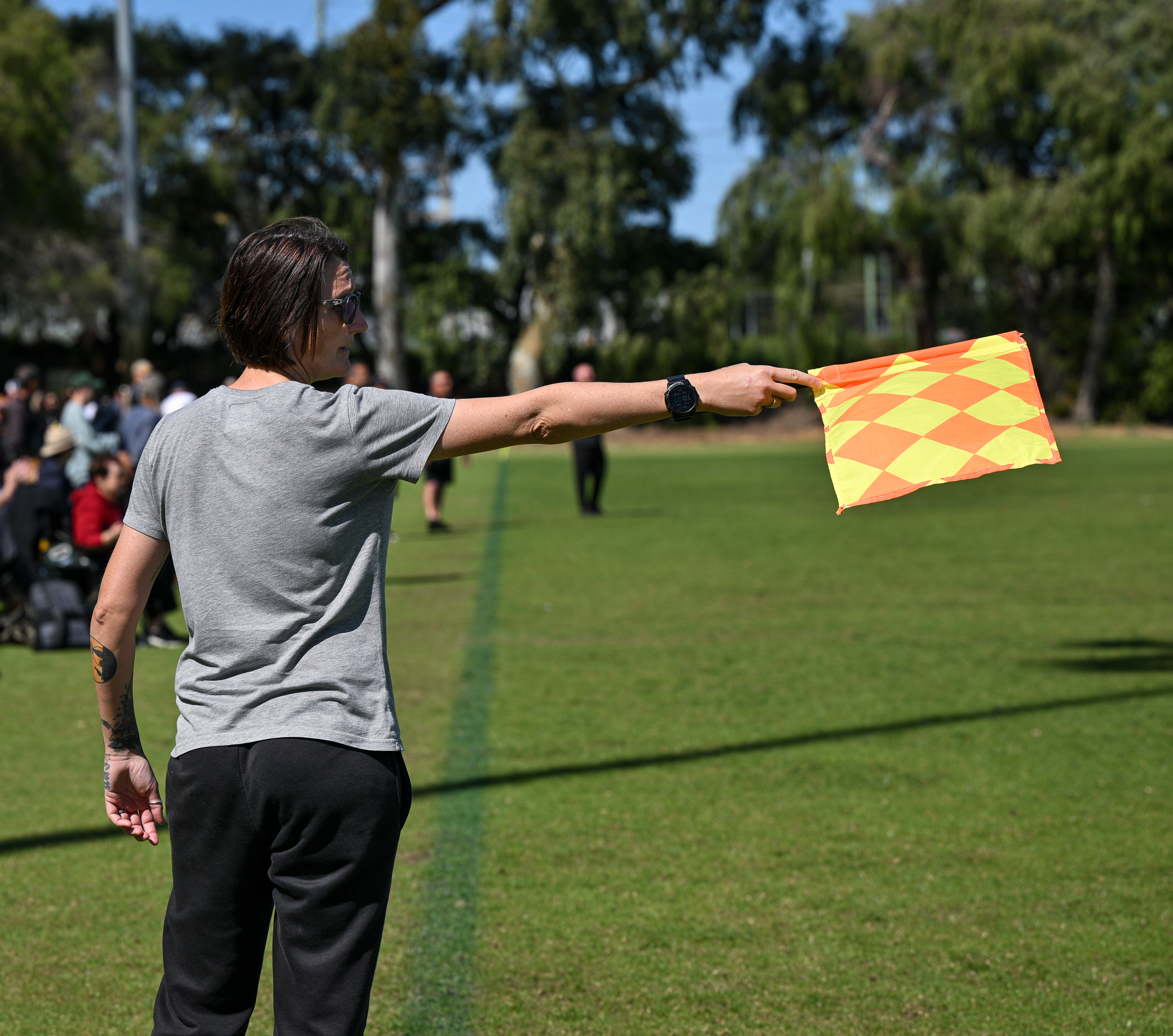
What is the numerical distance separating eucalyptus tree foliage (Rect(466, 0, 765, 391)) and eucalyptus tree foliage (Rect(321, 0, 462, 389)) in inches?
69.2

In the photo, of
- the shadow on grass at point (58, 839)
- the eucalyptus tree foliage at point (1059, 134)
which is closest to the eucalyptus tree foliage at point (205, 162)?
the eucalyptus tree foliage at point (1059, 134)

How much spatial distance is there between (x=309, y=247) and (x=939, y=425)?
1.25m

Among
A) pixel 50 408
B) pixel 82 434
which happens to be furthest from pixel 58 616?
pixel 50 408

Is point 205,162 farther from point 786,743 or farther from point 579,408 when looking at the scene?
point 579,408

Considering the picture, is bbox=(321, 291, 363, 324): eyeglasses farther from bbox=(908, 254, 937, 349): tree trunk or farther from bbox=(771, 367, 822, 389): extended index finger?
bbox=(908, 254, 937, 349): tree trunk

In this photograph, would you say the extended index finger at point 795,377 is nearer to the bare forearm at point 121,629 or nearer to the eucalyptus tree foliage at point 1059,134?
the bare forearm at point 121,629

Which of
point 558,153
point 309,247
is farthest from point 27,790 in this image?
point 558,153

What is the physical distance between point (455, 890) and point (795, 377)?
8.95 ft

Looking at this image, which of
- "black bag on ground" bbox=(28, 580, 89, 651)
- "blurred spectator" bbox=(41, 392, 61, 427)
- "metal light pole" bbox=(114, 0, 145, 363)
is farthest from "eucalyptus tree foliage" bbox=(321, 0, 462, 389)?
"black bag on ground" bbox=(28, 580, 89, 651)

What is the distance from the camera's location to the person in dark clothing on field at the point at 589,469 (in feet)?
57.8

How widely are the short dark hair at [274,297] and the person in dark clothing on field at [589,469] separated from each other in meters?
14.6

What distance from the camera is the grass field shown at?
383 centimetres

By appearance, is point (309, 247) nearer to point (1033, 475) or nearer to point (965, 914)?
point (965, 914)

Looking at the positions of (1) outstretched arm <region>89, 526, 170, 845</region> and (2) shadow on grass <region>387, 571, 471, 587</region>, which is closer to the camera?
(1) outstretched arm <region>89, 526, 170, 845</region>
